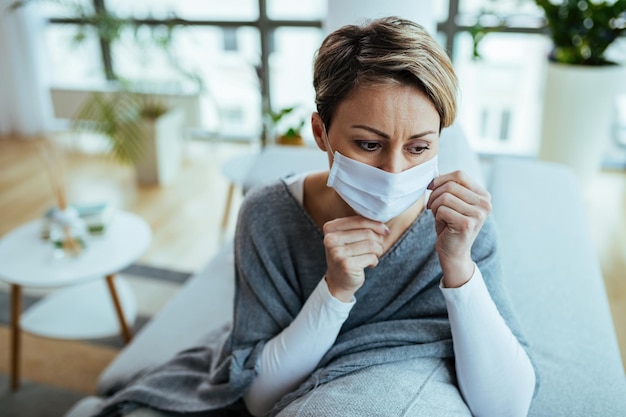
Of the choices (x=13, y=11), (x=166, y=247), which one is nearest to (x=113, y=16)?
(x=13, y=11)

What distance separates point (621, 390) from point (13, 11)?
13.1 feet

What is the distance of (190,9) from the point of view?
3779mm

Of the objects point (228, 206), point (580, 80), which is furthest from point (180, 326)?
point (580, 80)

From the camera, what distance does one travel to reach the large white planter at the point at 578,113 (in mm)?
2746

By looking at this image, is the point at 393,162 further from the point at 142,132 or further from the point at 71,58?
the point at 71,58

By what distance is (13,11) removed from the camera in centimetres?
372

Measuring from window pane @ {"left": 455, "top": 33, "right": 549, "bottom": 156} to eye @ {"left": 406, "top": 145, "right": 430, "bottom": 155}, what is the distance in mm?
2569

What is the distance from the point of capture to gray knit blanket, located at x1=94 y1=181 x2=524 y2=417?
0.98 m

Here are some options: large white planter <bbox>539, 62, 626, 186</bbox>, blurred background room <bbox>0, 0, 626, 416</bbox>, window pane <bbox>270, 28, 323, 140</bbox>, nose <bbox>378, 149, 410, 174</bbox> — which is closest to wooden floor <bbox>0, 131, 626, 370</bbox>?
blurred background room <bbox>0, 0, 626, 416</bbox>

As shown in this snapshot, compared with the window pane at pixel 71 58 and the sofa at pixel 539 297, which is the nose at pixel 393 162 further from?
the window pane at pixel 71 58

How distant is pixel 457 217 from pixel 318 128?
28 centimetres

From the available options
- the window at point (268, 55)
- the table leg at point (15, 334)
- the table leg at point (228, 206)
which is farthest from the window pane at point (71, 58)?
the table leg at point (15, 334)

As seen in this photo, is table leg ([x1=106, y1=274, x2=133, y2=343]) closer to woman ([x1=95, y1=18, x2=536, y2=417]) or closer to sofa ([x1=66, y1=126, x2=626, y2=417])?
sofa ([x1=66, y1=126, x2=626, y2=417])

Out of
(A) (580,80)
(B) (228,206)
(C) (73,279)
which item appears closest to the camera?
(C) (73,279)
